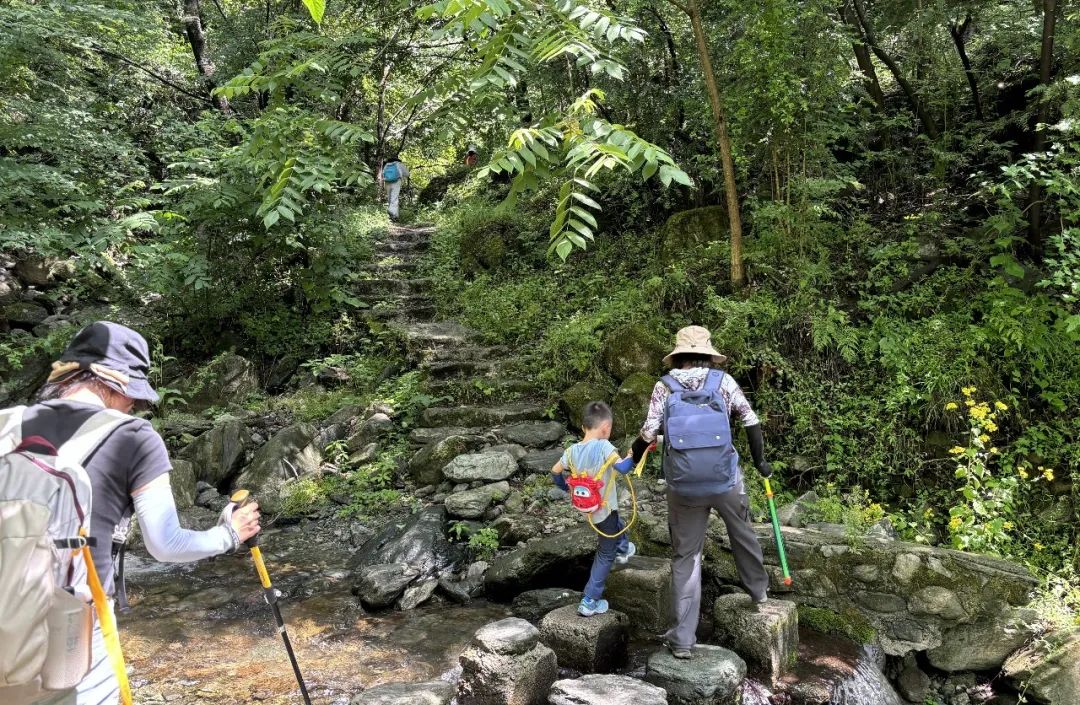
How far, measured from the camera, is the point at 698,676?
12.7 ft

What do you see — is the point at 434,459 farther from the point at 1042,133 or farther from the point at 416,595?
the point at 1042,133

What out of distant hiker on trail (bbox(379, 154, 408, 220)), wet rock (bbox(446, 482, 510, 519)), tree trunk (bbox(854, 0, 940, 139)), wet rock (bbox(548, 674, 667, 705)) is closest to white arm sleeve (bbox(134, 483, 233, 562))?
wet rock (bbox(548, 674, 667, 705))

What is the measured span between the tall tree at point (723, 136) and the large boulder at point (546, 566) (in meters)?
3.86

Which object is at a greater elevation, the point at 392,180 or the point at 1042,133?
the point at 392,180

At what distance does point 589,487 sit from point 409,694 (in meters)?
1.67

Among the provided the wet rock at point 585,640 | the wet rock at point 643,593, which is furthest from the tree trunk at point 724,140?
the wet rock at point 585,640

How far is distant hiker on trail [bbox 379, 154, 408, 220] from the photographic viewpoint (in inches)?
637

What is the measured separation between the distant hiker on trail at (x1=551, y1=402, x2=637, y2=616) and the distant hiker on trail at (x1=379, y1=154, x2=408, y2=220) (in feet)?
43.4

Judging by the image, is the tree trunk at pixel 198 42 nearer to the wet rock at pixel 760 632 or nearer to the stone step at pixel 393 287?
the stone step at pixel 393 287

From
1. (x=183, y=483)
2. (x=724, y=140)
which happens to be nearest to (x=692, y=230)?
(x=724, y=140)

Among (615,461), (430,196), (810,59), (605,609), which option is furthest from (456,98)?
(430,196)

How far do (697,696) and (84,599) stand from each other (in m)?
3.26

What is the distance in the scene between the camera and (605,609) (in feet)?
14.8

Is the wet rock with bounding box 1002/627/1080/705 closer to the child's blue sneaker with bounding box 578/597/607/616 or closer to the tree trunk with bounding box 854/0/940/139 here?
the child's blue sneaker with bounding box 578/597/607/616
